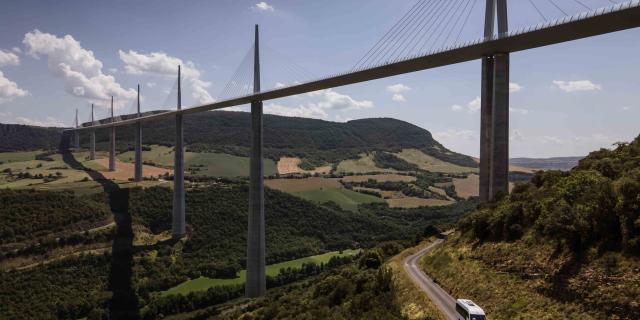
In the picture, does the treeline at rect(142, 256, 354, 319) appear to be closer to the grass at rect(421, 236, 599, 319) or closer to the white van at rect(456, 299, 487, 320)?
the grass at rect(421, 236, 599, 319)

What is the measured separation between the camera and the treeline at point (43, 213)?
51.8 meters

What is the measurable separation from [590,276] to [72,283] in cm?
4798

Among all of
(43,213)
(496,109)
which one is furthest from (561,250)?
(43,213)

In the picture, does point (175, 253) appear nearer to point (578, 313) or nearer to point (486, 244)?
point (486, 244)

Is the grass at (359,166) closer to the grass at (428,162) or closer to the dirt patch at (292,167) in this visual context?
the dirt patch at (292,167)

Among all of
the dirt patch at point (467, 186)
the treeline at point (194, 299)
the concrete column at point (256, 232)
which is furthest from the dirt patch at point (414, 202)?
the concrete column at point (256, 232)

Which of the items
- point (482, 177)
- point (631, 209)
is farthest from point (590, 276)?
point (482, 177)

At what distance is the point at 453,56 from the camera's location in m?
28.5

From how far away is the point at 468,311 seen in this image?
47.9 ft

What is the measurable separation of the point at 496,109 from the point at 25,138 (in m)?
203

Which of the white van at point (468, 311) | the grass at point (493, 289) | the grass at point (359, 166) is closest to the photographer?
the grass at point (493, 289)

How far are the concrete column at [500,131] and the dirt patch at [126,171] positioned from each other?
79.5 metres

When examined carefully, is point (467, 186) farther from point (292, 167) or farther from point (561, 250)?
point (561, 250)

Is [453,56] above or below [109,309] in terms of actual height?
above
